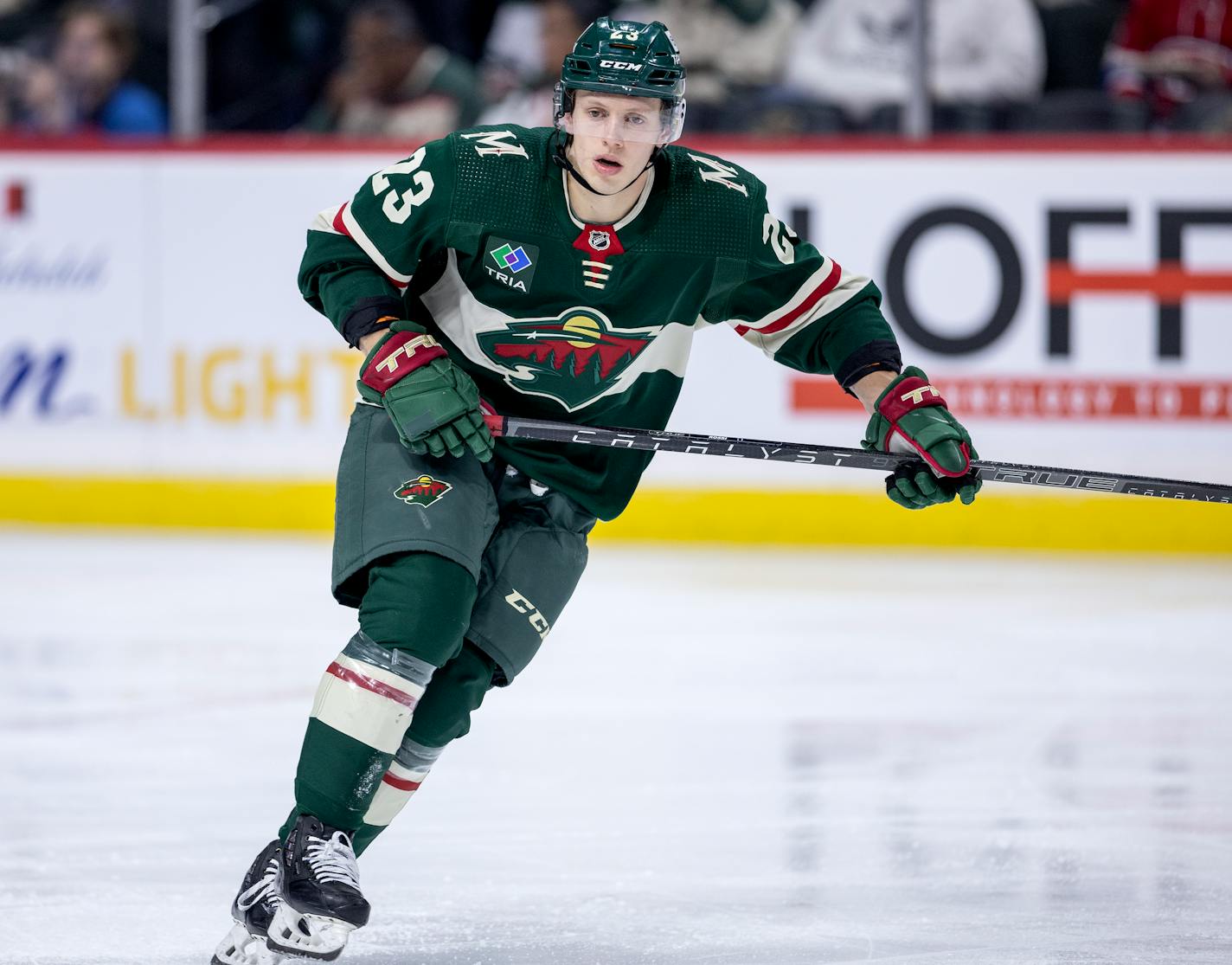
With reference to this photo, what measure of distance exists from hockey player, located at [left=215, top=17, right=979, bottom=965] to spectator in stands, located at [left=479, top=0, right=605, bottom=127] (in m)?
3.86

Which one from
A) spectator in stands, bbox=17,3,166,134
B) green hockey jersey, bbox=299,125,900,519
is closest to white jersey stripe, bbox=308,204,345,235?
green hockey jersey, bbox=299,125,900,519

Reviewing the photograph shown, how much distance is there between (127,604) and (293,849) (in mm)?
3161

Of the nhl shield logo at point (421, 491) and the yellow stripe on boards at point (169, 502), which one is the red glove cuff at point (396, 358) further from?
the yellow stripe on boards at point (169, 502)

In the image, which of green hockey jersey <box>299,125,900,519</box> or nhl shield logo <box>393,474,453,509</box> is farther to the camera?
green hockey jersey <box>299,125,900,519</box>

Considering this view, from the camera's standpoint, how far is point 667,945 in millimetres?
2482

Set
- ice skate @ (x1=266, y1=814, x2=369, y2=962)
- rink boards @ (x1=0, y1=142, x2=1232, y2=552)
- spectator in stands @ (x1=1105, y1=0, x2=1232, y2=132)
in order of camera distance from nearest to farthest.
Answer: ice skate @ (x1=266, y1=814, x2=369, y2=962)
rink boards @ (x1=0, y1=142, x2=1232, y2=552)
spectator in stands @ (x1=1105, y1=0, x2=1232, y2=132)

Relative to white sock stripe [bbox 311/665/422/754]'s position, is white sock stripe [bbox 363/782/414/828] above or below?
below

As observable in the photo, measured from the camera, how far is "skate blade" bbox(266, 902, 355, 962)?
7.25ft

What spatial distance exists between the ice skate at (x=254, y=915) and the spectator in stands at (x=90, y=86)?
16.4 feet

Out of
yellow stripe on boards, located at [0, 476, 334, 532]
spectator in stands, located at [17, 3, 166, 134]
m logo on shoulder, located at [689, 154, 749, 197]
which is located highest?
m logo on shoulder, located at [689, 154, 749, 197]

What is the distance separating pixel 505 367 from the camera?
2629 mm

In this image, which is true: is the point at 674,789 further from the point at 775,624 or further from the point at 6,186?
the point at 6,186

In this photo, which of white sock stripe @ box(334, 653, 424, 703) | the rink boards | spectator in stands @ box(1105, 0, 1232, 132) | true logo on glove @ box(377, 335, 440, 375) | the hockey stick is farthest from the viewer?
spectator in stands @ box(1105, 0, 1232, 132)

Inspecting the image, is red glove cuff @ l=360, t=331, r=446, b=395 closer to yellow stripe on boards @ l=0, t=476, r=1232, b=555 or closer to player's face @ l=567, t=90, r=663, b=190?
player's face @ l=567, t=90, r=663, b=190
